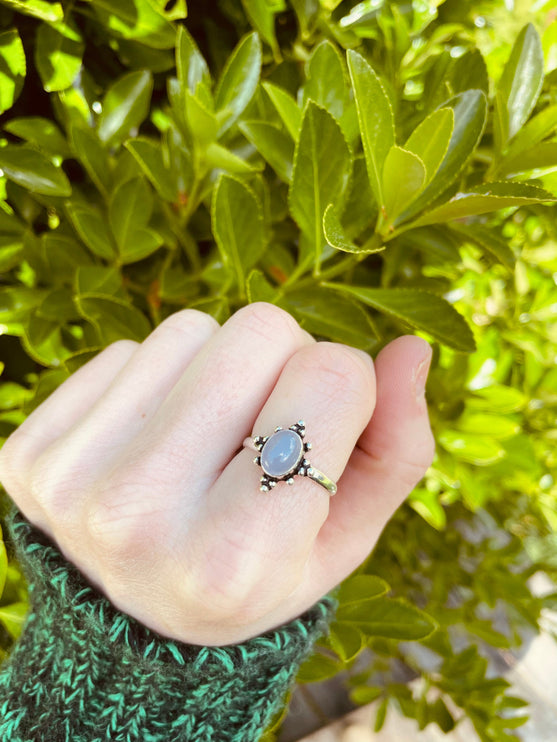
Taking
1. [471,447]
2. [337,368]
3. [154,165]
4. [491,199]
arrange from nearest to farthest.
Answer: [491,199] < [337,368] < [154,165] < [471,447]

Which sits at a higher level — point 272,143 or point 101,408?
point 272,143

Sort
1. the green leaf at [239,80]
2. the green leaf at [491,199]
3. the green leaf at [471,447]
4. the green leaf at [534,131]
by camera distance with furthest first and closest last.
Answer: the green leaf at [471,447], the green leaf at [239,80], the green leaf at [534,131], the green leaf at [491,199]

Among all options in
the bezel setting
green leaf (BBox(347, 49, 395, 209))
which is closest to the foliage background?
green leaf (BBox(347, 49, 395, 209))

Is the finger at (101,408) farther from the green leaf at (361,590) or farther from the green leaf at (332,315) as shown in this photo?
the green leaf at (361,590)

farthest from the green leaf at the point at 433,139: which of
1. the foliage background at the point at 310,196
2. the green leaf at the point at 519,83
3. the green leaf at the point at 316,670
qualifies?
the green leaf at the point at 316,670

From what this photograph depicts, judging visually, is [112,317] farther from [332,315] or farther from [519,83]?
[519,83]

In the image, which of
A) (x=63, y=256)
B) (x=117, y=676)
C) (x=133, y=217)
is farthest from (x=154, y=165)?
(x=117, y=676)

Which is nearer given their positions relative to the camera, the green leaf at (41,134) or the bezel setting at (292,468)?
the bezel setting at (292,468)

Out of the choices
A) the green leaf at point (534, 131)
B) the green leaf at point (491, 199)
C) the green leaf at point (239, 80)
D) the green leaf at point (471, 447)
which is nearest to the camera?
the green leaf at point (491, 199)

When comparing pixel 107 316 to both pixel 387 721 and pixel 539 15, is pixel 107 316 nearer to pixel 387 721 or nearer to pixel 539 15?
pixel 539 15
